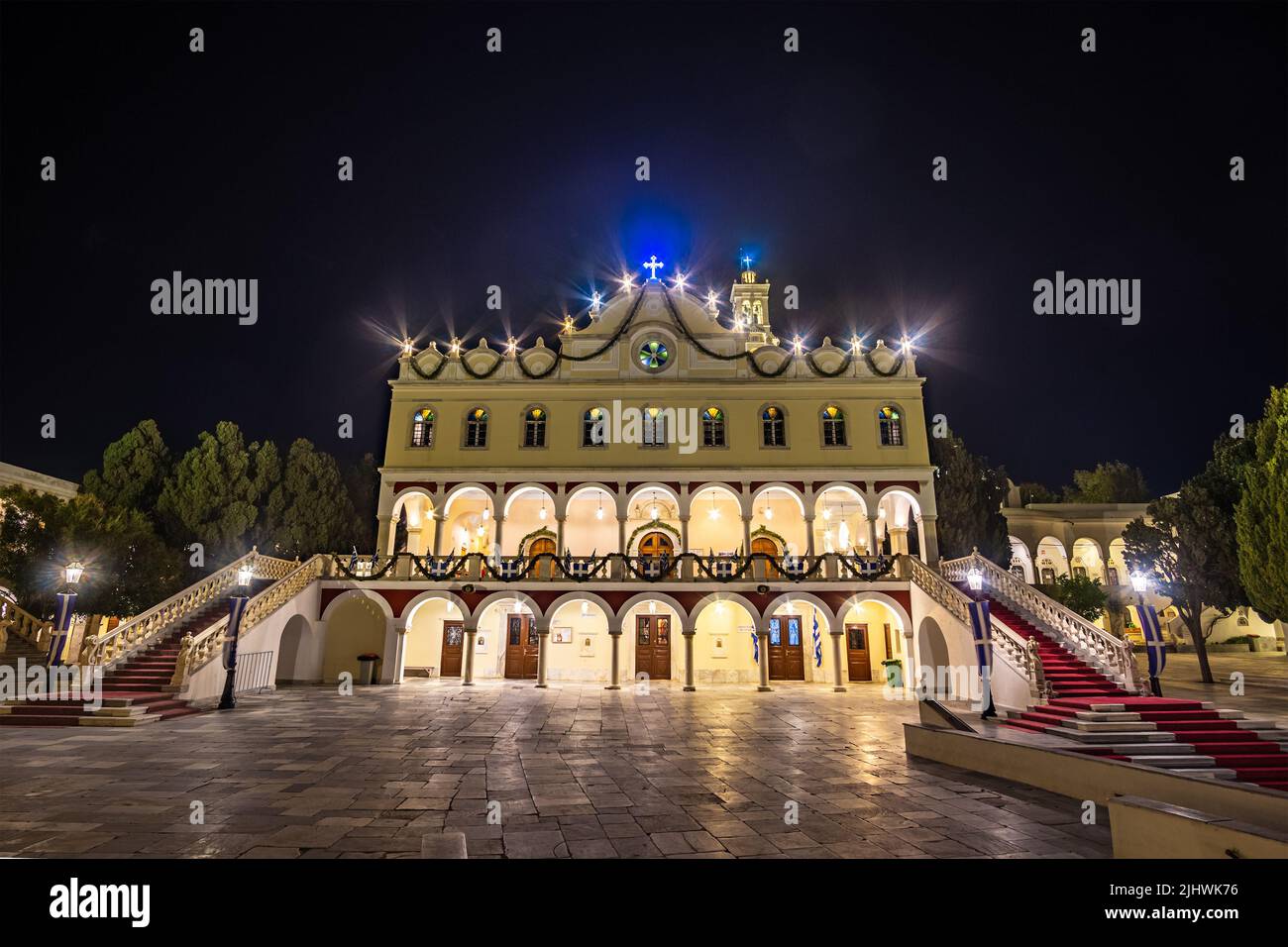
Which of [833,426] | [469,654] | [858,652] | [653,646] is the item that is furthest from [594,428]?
[858,652]

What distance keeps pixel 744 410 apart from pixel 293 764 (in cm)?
2013

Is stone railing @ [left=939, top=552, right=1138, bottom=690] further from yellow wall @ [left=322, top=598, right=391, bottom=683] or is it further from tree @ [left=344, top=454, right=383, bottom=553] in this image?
tree @ [left=344, top=454, right=383, bottom=553]

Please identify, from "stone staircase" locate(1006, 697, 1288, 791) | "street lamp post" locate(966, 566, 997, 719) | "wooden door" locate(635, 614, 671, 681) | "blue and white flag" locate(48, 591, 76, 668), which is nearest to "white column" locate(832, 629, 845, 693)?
"wooden door" locate(635, 614, 671, 681)

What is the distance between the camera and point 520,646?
991 inches

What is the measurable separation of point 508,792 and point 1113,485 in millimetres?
63526

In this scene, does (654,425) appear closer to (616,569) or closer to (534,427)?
(534,427)

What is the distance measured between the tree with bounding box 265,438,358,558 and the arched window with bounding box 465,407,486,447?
1180 cm

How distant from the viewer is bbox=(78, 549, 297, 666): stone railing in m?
15.7
